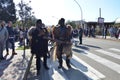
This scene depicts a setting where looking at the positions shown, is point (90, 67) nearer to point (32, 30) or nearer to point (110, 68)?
point (110, 68)

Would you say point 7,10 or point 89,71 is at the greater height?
point 7,10

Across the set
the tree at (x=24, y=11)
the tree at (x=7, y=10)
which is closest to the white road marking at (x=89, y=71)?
the tree at (x=24, y=11)

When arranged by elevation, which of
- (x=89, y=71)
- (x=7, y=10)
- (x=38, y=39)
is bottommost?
(x=89, y=71)

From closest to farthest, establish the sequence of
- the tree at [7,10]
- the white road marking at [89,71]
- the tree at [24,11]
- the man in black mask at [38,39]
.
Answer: the white road marking at [89,71] → the man in black mask at [38,39] → the tree at [24,11] → the tree at [7,10]

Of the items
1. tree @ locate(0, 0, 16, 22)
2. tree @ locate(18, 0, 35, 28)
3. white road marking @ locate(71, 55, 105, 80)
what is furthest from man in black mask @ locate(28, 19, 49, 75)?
tree @ locate(0, 0, 16, 22)

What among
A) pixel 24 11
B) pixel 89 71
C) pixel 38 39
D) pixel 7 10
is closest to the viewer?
pixel 38 39

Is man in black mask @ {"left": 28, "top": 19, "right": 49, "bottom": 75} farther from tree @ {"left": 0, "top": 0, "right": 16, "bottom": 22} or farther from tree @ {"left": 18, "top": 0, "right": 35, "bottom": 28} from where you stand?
tree @ {"left": 0, "top": 0, "right": 16, "bottom": 22}

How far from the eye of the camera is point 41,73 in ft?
35.6

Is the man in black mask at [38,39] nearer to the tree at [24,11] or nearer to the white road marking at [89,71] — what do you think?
the white road marking at [89,71]

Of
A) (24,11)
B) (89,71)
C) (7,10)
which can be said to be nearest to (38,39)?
(89,71)

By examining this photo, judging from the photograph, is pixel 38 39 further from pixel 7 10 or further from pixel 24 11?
pixel 7 10

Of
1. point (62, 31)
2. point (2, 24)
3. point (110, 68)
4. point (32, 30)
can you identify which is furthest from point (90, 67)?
point (2, 24)

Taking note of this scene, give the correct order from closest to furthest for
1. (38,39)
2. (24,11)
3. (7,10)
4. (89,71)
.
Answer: (38,39), (89,71), (24,11), (7,10)

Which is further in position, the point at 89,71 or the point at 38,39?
the point at 89,71
